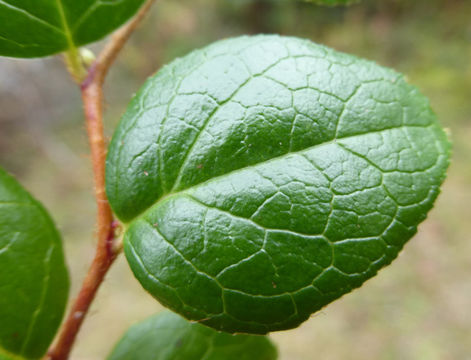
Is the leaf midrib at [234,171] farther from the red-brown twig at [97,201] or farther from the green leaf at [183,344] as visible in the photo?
the green leaf at [183,344]

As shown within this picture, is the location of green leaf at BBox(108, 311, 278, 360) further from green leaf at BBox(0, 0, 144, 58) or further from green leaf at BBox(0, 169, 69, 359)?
green leaf at BBox(0, 0, 144, 58)

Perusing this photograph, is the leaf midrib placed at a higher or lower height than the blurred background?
higher

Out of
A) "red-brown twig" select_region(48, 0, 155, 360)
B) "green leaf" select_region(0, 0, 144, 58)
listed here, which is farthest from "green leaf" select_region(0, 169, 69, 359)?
"green leaf" select_region(0, 0, 144, 58)

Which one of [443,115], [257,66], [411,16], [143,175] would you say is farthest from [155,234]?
[411,16]

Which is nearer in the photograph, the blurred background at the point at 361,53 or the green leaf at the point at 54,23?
the green leaf at the point at 54,23

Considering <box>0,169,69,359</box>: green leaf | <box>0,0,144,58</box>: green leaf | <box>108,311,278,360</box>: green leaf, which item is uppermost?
<box>0,0,144,58</box>: green leaf

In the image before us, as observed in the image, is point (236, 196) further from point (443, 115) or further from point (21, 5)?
point (443, 115)

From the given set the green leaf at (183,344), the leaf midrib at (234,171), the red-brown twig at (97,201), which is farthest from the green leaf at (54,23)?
the green leaf at (183,344)
